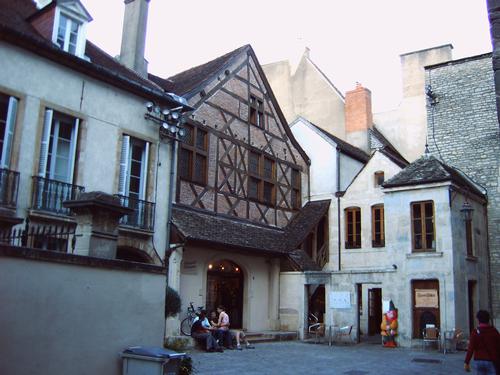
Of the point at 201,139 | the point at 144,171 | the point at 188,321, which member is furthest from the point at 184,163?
the point at 188,321

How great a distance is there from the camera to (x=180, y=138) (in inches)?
555

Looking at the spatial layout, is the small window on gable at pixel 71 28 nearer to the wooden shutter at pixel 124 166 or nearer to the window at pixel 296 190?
the wooden shutter at pixel 124 166

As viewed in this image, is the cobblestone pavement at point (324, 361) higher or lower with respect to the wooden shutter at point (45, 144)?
lower

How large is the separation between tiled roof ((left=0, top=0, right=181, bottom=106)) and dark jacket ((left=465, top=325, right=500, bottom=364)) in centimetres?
921

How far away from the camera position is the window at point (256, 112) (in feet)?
→ 60.7

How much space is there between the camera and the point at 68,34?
1195 centimetres

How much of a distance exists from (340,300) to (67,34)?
10.4 m

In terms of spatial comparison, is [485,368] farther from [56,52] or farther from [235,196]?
[235,196]

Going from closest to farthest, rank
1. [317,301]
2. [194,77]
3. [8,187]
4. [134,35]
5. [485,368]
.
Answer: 1. [485,368]
2. [8,187]
3. [134,35]
4. [194,77]
5. [317,301]

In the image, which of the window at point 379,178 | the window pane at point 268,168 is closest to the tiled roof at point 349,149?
the window at point 379,178

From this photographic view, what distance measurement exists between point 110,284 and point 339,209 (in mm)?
13661

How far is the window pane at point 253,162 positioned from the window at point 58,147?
23.5 ft

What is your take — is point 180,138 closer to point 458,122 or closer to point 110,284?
point 110,284

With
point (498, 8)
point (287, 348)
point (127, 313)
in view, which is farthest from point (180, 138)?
point (498, 8)
